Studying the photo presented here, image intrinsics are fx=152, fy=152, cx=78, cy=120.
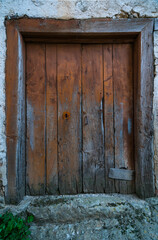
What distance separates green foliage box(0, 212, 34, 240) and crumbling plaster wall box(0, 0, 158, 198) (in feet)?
0.92

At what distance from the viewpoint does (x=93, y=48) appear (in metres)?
1.58

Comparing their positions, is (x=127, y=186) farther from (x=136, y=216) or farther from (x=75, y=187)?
(x=75, y=187)

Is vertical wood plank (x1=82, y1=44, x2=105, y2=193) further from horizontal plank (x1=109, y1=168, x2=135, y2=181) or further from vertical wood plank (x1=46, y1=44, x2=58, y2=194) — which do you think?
vertical wood plank (x1=46, y1=44, x2=58, y2=194)

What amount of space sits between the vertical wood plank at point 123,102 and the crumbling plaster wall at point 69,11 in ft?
0.77

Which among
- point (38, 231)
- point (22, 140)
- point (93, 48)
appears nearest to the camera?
point (38, 231)

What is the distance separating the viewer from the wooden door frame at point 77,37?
54.9 inches

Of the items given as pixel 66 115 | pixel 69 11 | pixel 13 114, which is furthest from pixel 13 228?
pixel 69 11

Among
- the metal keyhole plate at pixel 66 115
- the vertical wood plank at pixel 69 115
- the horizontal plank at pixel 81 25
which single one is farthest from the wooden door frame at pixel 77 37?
the metal keyhole plate at pixel 66 115

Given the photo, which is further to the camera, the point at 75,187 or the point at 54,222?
the point at 75,187

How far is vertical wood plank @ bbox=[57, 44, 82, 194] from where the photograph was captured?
5.13 feet

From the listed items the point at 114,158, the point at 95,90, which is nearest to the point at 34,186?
the point at 114,158

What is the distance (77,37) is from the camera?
58.8 inches

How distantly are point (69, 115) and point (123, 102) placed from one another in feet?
1.89

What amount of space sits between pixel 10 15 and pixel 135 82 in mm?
1343
